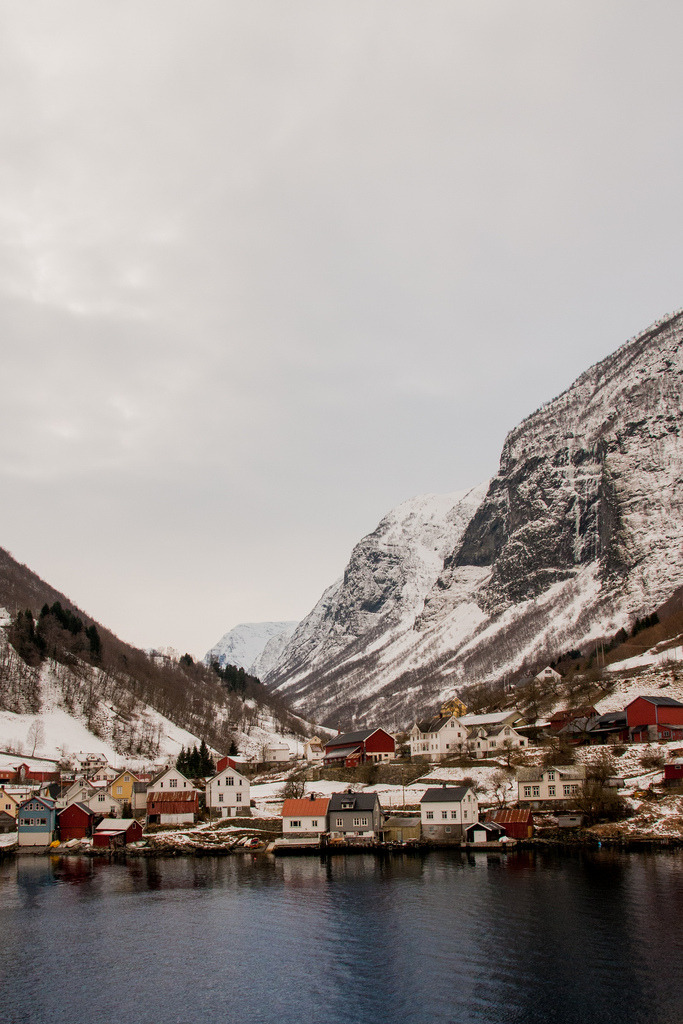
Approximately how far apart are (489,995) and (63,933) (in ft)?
87.4

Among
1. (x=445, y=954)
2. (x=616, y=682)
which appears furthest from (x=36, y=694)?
(x=445, y=954)

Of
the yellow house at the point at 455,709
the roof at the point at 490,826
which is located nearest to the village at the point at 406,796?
the roof at the point at 490,826

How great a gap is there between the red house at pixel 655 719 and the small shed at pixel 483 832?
98.7 feet

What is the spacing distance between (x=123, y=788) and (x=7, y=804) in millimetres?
13497

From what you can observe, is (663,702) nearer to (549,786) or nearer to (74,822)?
(549,786)

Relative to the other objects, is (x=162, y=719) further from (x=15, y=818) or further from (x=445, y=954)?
(x=445, y=954)

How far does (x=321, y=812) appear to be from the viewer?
86.4 meters

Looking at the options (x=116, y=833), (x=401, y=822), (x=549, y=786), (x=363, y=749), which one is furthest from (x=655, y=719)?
(x=116, y=833)

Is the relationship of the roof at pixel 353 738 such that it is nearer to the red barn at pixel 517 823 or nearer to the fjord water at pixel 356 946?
the red barn at pixel 517 823

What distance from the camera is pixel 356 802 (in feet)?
285

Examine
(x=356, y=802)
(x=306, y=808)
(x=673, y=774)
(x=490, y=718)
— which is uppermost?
(x=490, y=718)

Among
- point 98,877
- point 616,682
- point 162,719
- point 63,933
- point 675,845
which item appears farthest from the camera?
point 162,719

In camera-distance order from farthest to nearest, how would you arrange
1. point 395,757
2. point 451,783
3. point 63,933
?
point 395,757 → point 451,783 → point 63,933

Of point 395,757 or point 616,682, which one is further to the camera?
point 616,682
